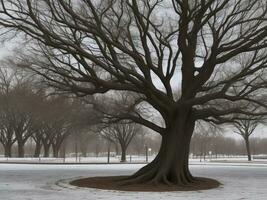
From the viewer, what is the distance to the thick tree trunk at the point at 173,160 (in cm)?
2280

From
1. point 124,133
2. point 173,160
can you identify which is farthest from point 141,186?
point 124,133

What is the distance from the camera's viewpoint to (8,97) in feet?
197

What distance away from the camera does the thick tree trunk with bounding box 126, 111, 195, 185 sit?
74.8 ft

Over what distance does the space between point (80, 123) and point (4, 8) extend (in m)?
10.9

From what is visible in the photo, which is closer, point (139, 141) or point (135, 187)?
point (135, 187)

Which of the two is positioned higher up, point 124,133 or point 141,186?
point 124,133

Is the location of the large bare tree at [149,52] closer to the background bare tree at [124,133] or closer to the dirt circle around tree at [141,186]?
the dirt circle around tree at [141,186]

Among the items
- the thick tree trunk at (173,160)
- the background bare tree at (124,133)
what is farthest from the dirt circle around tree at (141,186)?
the background bare tree at (124,133)

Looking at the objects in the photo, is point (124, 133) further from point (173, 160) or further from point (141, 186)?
point (141, 186)

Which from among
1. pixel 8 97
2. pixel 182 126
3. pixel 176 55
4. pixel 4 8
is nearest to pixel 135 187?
pixel 182 126

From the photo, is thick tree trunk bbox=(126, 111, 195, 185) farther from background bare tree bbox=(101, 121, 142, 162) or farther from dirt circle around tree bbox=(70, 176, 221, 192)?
background bare tree bbox=(101, 121, 142, 162)

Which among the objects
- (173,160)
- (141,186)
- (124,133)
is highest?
(124,133)

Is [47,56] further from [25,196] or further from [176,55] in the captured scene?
[25,196]

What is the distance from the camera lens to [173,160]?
2359 centimetres
